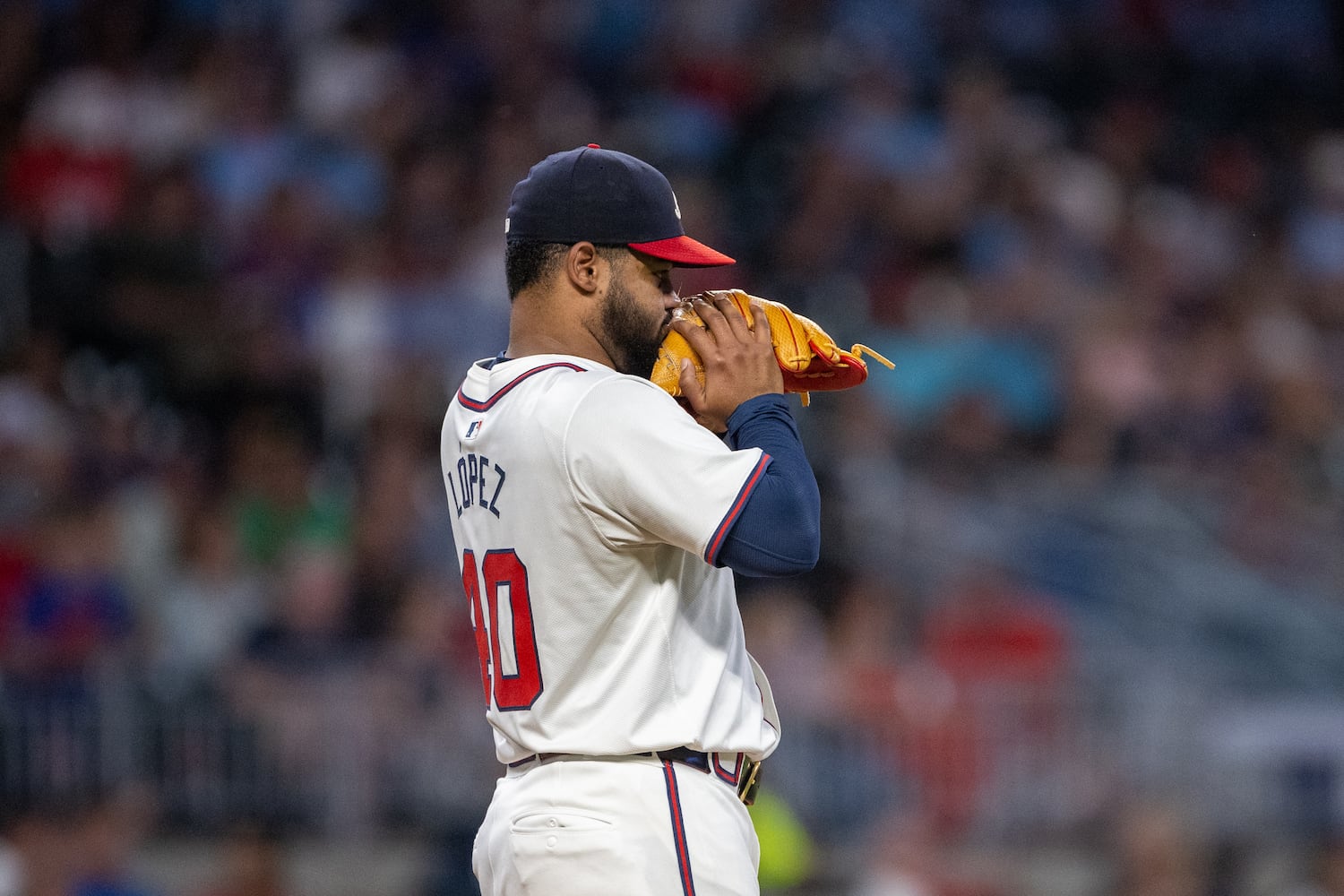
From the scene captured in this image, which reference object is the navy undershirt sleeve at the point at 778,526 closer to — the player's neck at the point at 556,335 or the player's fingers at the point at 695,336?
the player's fingers at the point at 695,336

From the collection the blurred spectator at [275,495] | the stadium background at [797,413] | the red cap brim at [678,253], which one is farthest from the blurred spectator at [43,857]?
the red cap brim at [678,253]

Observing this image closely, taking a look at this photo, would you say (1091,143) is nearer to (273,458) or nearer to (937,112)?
(937,112)

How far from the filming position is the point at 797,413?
834 centimetres

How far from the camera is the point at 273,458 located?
26.0 feet

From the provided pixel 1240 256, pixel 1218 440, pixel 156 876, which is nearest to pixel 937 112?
pixel 1240 256

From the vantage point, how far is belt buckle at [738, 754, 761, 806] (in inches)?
124

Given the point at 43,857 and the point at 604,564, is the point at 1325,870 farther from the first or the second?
the point at 604,564

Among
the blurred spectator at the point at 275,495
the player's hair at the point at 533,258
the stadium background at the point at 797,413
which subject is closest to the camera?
the player's hair at the point at 533,258

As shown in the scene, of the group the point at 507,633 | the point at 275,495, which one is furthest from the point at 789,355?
the point at 275,495

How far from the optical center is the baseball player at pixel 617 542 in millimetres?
2918

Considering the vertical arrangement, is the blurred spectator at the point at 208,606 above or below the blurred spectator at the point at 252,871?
above

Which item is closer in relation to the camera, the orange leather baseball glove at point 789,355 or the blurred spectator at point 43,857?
the orange leather baseball glove at point 789,355

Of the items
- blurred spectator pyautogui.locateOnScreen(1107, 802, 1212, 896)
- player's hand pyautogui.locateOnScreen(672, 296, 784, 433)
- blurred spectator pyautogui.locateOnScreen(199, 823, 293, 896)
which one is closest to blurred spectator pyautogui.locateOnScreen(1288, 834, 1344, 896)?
blurred spectator pyautogui.locateOnScreen(1107, 802, 1212, 896)

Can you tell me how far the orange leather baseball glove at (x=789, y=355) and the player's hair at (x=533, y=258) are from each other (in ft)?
0.63
